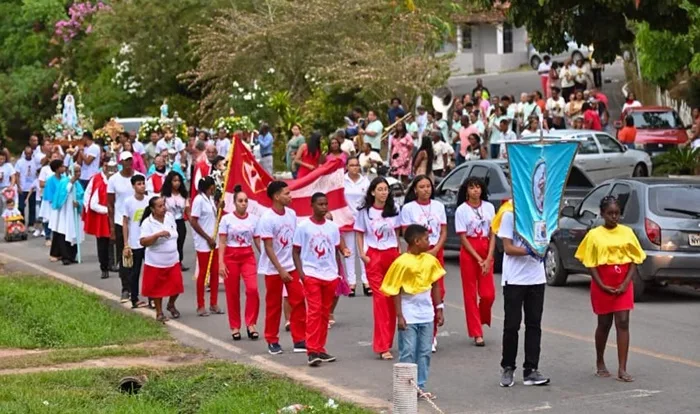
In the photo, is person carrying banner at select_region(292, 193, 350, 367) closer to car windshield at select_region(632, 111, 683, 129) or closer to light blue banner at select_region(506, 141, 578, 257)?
light blue banner at select_region(506, 141, 578, 257)

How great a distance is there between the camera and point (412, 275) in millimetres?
11875

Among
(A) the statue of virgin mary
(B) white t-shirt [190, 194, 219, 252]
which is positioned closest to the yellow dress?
(B) white t-shirt [190, 194, 219, 252]

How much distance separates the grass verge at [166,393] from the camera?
445 inches

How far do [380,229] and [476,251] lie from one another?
1048mm

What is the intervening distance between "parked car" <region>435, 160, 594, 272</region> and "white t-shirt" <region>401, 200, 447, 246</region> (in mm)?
5636


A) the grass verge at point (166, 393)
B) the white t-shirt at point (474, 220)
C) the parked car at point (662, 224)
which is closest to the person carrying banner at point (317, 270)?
the grass verge at point (166, 393)

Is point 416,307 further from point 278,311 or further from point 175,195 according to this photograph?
point 175,195

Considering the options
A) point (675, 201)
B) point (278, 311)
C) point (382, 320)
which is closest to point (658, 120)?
point (675, 201)

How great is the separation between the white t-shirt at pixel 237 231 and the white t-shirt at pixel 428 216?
1793mm

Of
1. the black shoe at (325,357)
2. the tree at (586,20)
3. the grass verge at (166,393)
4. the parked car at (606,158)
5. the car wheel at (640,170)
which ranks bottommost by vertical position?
the black shoe at (325,357)

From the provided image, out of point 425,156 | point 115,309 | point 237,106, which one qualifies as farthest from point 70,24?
point 115,309

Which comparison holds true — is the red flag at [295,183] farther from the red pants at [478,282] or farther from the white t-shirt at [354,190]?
the red pants at [478,282]

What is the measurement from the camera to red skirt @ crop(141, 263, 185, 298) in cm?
1670

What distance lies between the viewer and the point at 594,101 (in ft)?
114
